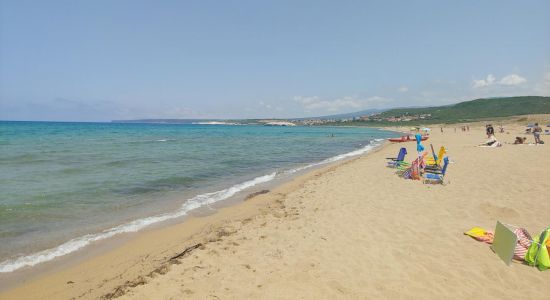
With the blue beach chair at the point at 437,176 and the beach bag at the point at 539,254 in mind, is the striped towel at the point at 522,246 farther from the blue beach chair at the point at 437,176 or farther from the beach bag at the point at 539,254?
the blue beach chair at the point at 437,176

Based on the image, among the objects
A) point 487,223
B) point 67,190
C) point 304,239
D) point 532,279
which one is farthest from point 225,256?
point 67,190

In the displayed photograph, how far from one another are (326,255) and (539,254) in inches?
133

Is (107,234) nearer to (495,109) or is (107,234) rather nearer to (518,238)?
(518,238)

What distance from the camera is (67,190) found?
439 inches

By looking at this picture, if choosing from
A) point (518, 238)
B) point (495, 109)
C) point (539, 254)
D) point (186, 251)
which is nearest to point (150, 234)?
point (186, 251)

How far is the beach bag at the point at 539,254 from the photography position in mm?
5302

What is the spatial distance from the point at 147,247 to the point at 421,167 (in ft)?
33.2

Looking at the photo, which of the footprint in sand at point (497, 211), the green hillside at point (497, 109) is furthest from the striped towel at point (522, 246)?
the green hillside at point (497, 109)

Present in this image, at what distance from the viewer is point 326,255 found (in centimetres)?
562

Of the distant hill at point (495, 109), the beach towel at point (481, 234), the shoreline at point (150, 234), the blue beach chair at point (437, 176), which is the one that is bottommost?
the shoreline at point (150, 234)

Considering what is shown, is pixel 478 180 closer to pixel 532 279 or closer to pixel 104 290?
pixel 532 279

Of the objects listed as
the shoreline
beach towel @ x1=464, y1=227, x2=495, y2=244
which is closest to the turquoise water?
the shoreline

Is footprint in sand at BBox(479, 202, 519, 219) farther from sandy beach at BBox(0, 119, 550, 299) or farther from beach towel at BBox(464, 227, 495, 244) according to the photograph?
beach towel at BBox(464, 227, 495, 244)

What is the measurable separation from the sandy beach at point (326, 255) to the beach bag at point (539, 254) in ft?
0.51
